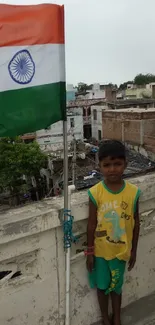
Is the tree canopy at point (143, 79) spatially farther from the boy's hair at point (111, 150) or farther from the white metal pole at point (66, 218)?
the white metal pole at point (66, 218)

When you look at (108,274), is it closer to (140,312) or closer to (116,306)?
(116,306)

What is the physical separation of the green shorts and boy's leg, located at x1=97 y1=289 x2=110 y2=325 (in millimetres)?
Result: 74

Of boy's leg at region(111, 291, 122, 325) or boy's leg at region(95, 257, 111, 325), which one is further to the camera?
boy's leg at region(111, 291, 122, 325)

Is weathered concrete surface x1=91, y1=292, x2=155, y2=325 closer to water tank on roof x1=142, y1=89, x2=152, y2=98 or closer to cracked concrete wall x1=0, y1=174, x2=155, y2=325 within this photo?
cracked concrete wall x1=0, y1=174, x2=155, y2=325

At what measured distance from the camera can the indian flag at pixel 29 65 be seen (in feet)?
5.66

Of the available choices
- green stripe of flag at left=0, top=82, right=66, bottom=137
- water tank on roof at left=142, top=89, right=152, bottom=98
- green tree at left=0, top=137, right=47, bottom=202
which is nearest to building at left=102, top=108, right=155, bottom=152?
green tree at left=0, top=137, right=47, bottom=202

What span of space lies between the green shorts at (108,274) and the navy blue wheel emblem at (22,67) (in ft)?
3.99

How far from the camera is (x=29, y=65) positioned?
177 centimetres

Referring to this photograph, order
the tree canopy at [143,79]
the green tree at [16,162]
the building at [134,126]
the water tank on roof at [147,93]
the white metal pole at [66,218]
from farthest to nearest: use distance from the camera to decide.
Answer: the tree canopy at [143,79] → the water tank on roof at [147,93] → the building at [134,126] → the green tree at [16,162] → the white metal pole at [66,218]

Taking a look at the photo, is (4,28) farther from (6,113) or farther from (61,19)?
(6,113)

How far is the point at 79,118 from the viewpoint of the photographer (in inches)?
1163

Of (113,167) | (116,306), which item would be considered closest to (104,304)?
(116,306)

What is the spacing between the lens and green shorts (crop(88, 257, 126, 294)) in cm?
213

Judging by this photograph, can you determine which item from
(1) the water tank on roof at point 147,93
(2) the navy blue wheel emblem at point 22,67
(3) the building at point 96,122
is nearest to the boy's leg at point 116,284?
(2) the navy blue wheel emblem at point 22,67
